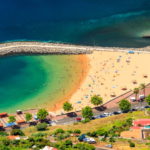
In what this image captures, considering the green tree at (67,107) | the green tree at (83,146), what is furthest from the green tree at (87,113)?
the green tree at (83,146)

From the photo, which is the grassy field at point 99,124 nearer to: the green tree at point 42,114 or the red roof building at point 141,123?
the red roof building at point 141,123

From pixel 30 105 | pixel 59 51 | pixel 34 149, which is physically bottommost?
pixel 34 149

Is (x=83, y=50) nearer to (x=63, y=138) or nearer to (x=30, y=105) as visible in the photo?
(x=30, y=105)

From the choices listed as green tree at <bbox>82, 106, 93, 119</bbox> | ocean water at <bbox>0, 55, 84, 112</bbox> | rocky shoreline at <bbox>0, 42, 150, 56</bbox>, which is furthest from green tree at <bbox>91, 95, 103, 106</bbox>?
rocky shoreline at <bbox>0, 42, 150, 56</bbox>

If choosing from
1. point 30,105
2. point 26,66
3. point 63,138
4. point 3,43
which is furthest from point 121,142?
point 3,43

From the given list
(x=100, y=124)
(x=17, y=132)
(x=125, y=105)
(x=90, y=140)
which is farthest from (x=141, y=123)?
(x=17, y=132)

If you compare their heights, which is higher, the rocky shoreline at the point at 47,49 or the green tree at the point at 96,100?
the rocky shoreline at the point at 47,49

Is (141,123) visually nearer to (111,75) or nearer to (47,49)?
(111,75)
